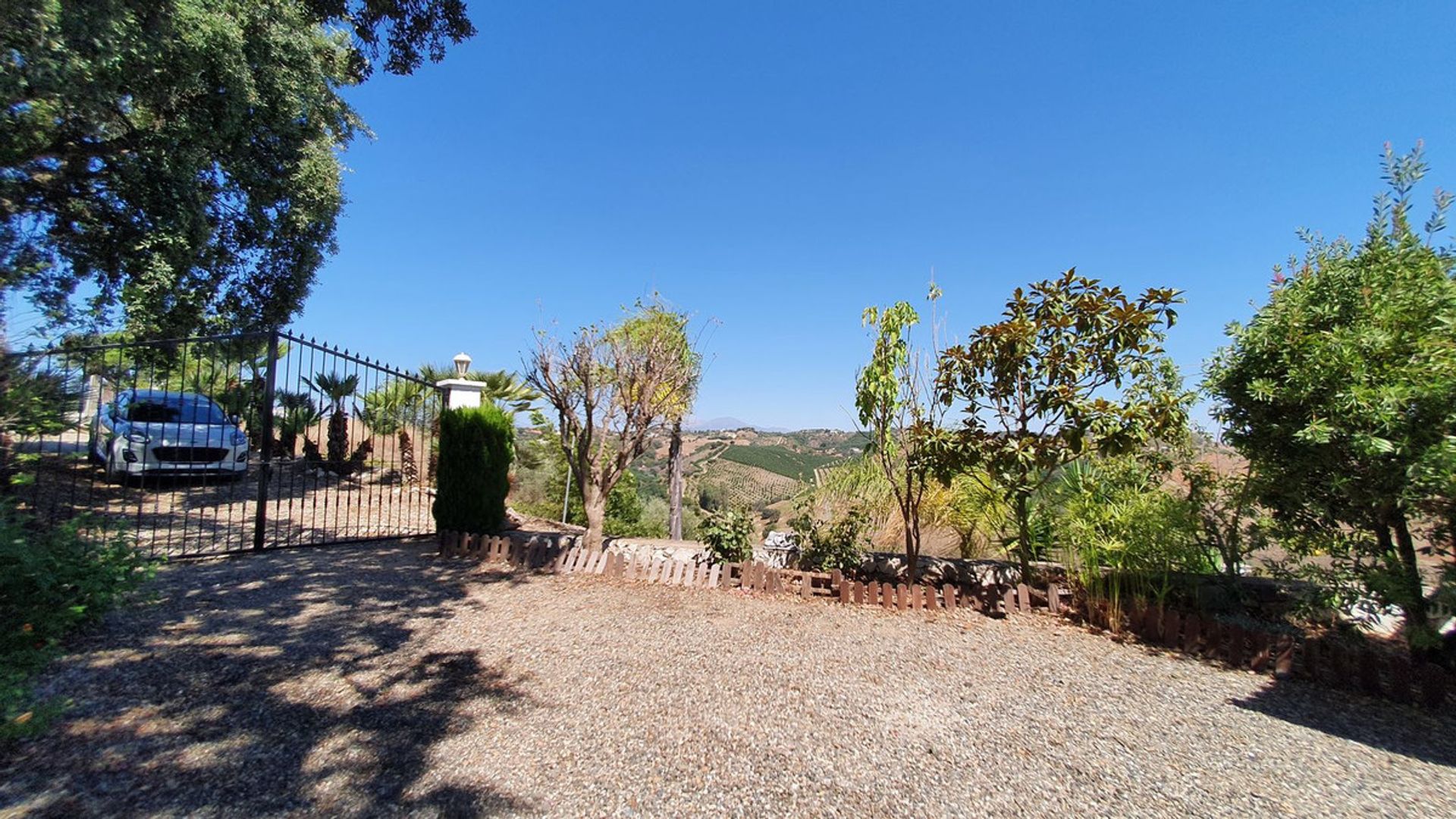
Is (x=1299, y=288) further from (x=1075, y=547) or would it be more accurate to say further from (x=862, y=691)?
(x=862, y=691)

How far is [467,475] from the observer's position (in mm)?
6695

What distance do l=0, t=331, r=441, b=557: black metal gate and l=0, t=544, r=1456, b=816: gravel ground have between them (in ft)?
4.42

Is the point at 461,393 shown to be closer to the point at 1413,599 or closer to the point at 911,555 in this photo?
the point at 911,555

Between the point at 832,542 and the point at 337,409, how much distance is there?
34.0 feet

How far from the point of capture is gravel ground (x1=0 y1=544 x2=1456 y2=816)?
2.27 metres

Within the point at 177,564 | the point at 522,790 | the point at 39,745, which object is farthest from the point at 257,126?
the point at 522,790

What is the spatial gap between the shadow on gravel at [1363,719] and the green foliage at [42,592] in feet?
20.1

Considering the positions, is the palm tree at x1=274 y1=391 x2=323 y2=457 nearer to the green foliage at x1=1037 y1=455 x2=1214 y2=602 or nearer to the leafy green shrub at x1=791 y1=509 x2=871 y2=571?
the leafy green shrub at x1=791 y1=509 x2=871 y2=571

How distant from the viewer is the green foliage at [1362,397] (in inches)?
122

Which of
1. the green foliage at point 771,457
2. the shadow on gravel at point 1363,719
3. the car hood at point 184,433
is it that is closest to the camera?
the shadow on gravel at point 1363,719

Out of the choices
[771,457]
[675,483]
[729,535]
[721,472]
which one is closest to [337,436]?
[675,483]

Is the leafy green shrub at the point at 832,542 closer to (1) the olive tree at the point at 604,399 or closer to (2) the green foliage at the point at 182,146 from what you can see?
(1) the olive tree at the point at 604,399

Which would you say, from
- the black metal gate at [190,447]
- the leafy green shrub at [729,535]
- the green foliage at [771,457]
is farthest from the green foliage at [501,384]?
the green foliage at [771,457]

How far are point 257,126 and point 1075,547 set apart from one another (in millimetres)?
11577
